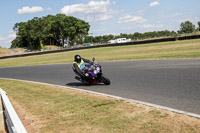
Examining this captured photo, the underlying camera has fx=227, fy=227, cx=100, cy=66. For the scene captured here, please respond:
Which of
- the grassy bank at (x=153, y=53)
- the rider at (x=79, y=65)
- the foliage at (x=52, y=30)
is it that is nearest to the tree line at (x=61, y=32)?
the foliage at (x=52, y=30)

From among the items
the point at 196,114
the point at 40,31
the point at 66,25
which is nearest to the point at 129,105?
the point at 196,114

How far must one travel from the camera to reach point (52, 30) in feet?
376

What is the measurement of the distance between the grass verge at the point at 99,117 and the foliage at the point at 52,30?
96089 millimetres

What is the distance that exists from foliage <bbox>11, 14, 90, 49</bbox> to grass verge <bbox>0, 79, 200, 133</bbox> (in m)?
96.1

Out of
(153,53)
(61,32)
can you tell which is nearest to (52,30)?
(61,32)

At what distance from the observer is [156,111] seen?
5.45 m

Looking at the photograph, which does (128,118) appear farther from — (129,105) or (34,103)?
(34,103)

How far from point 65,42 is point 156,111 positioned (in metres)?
120

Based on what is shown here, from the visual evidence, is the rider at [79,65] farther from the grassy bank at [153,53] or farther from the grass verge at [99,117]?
the grassy bank at [153,53]

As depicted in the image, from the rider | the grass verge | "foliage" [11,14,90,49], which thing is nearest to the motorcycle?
the rider

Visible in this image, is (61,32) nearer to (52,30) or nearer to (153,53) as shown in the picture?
(52,30)

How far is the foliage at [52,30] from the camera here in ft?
332

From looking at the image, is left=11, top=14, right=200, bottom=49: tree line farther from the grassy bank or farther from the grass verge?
the grass verge

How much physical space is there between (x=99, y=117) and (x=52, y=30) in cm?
11338
